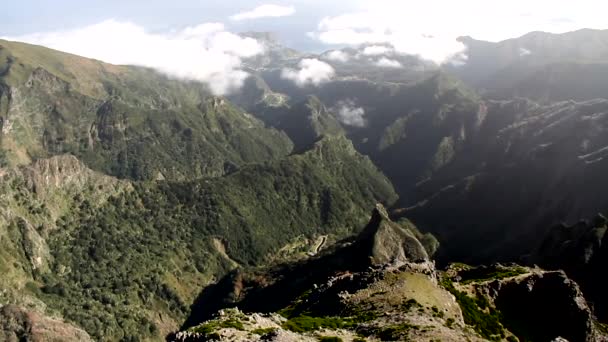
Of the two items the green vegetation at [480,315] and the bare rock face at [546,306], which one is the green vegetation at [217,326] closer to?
the green vegetation at [480,315]

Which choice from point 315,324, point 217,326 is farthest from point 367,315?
point 217,326

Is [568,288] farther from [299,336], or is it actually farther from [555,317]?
[299,336]

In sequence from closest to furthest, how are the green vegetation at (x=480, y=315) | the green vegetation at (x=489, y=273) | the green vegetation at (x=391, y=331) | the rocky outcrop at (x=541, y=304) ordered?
the green vegetation at (x=391, y=331) < the green vegetation at (x=480, y=315) < the rocky outcrop at (x=541, y=304) < the green vegetation at (x=489, y=273)

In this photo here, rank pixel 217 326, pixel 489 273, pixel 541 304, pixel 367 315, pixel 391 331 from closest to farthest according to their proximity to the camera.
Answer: pixel 217 326 → pixel 391 331 → pixel 367 315 → pixel 541 304 → pixel 489 273

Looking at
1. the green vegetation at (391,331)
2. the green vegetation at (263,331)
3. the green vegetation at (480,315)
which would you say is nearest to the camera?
the green vegetation at (263,331)

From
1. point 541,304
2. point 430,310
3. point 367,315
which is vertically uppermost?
point 367,315

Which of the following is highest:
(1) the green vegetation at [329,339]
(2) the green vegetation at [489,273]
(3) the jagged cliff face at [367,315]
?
(1) the green vegetation at [329,339]

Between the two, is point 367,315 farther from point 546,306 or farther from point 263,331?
point 546,306

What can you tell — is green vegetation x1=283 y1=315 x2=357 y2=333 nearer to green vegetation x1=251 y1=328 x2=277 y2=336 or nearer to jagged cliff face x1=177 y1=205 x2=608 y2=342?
jagged cliff face x1=177 y1=205 x2=608 y2=342

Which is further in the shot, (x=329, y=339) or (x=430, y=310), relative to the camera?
(x=430, y=310)

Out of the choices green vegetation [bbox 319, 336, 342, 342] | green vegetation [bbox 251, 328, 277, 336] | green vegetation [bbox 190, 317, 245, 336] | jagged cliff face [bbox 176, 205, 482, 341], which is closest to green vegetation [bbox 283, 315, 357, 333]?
jagged cliff face [bbox 176, 205, 482, 341]

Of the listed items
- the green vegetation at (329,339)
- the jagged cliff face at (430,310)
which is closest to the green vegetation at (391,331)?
the jagged cliff face at (430,310)
